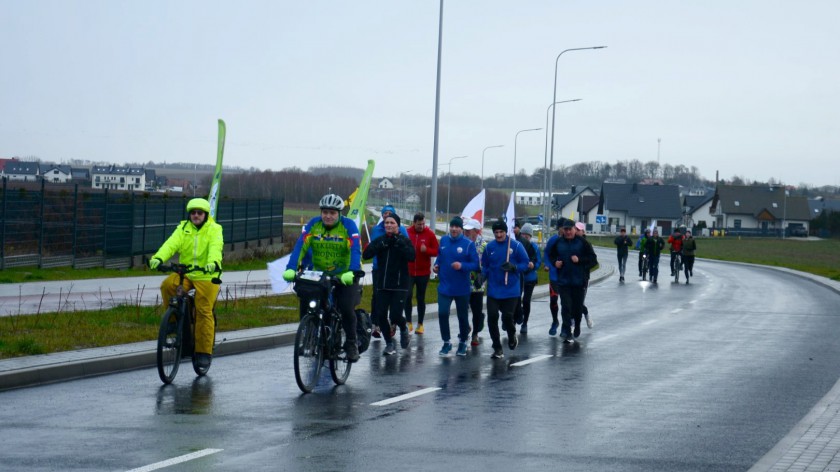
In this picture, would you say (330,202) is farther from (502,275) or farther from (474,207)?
(474,207)

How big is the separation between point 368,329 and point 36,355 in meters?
3.52

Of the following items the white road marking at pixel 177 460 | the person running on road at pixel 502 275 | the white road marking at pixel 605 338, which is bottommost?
the white road marking at pixel 605 338

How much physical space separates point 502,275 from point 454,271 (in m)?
0.62

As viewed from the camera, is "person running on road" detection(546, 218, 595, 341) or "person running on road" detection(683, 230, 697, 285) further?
"person running on road" detection(683, 230, 697, 285)

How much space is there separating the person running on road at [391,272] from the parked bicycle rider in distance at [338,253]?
2169 millimetres

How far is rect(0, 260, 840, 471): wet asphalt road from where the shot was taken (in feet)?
26.1

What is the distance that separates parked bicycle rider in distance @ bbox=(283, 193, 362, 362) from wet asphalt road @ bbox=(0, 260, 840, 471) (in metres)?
0.63

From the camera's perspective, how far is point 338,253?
1179 centimetres

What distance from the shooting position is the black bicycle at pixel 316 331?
433 inches

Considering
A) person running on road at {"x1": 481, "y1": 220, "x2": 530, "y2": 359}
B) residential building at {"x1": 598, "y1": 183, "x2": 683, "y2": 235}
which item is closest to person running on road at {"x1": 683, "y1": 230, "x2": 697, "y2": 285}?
person running on road at {"x1": 481, "y1": 220, "x2": 530, "y2": 359}

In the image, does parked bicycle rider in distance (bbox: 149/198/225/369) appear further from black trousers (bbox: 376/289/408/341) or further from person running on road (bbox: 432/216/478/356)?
person running on road (bbox: 432/216/478/356)

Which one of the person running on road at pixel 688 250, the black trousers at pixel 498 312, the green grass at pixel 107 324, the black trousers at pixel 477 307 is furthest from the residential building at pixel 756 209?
the black trousers at pixel 498 312

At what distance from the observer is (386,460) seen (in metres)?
7.85

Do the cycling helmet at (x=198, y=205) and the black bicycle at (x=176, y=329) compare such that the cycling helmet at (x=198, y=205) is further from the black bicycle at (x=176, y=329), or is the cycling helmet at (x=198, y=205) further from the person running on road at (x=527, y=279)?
the person running on road at (x=527, y=279)
